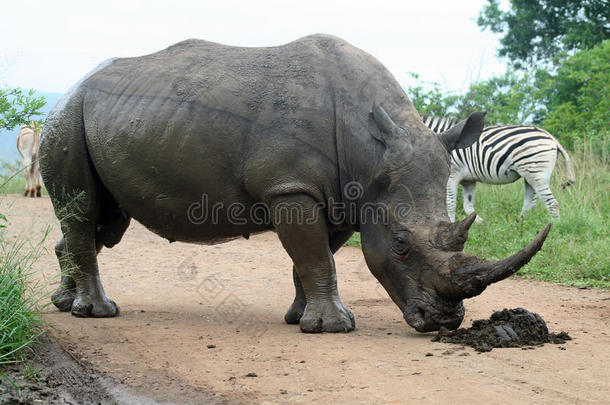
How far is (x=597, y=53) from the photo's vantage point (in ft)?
49.5

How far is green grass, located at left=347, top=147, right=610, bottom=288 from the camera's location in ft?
25.3

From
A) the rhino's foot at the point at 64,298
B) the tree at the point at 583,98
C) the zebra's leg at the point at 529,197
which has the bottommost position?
the rhino's foot at the point at 64,298

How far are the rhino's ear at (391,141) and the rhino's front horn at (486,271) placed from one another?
2.90 feet

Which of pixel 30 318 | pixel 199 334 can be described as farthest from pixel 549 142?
pixel 30 318

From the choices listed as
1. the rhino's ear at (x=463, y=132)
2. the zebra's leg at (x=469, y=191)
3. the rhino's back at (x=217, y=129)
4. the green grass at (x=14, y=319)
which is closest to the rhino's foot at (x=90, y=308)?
the rhino's back at (x=217, y=129)

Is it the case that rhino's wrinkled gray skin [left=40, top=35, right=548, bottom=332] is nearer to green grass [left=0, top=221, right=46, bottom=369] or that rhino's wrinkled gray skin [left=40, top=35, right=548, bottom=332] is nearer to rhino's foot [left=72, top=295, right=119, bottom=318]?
rhino's foot [left=72, top=295, right=119, bottom=318]

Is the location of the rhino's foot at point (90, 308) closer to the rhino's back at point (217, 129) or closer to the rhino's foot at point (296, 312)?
the rhino's back at point (217, 129)

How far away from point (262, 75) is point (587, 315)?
3256mm

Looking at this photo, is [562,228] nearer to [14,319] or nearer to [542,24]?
[14,319]

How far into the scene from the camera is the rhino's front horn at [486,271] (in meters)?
4.38

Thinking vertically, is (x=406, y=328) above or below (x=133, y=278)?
above

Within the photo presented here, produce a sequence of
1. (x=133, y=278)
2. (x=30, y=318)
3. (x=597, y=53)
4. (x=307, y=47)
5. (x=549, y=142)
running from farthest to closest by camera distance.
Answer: (x=597, y=53), (x=549, y=142), (x=133, y=278), (x=307, y=47), (x=30, y=318)

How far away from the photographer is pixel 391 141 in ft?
16.7

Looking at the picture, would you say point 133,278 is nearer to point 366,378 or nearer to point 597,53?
point 366,378
